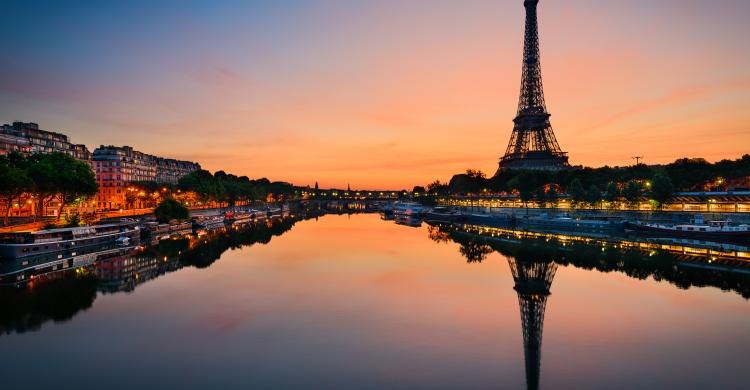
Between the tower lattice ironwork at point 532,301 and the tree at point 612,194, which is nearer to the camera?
the tower lattice ironwork at point 532,301

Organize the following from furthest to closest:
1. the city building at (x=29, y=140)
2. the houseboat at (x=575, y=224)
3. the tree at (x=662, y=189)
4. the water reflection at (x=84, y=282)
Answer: the city building at (x=29, y=140), the tree at (x=662, y=189), the houseboat at (x=575, y=224), the water reflection at (x=84, y=282)

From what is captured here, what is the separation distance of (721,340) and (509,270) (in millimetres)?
19280

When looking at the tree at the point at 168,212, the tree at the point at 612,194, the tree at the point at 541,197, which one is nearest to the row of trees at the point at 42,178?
the tree at the point at 168,212

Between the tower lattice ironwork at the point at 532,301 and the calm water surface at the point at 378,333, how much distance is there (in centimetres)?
12

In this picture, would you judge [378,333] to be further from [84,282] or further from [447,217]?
[447,217]

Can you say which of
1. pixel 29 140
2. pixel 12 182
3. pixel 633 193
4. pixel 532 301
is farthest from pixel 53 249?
pixel 633 193

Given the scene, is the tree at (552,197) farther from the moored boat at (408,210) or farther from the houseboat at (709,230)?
the moored boat at (408,210)

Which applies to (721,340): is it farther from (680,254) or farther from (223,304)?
(680,254)

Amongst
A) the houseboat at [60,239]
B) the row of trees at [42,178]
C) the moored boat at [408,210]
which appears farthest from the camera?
the moored boat at [408,210]


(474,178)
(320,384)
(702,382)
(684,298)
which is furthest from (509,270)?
(474,178)

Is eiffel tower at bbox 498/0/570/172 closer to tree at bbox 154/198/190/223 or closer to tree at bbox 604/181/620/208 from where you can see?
tree at bbox 604/181/620/208

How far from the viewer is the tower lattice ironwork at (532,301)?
A: 17500mm

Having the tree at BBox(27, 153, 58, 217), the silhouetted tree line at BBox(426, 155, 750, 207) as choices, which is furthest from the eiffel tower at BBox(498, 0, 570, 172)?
the tree at BBox(27, 153, 58, 217)

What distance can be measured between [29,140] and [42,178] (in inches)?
1733
